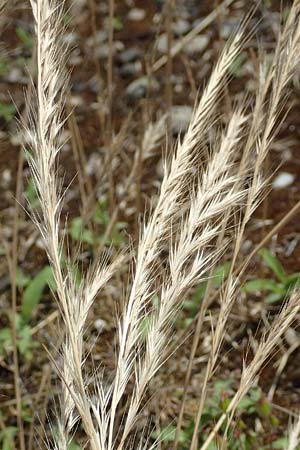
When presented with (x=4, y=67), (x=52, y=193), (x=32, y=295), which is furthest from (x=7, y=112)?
(x=52, y=193)

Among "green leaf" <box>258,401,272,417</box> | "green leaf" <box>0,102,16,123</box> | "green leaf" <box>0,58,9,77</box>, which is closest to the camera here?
"green leaf" <box>258,401,272,417</box>

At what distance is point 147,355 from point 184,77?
205 centimetres

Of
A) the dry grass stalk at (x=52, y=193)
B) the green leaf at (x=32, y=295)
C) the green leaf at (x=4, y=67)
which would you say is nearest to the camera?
the dry grass stalk at (x=52, y=193)

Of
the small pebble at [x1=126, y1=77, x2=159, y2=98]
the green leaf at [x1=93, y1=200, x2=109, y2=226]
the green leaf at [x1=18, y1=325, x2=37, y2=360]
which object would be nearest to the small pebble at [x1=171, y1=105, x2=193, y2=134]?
the small pebble at [x1=126, y1=77, x2=159, y2=98]

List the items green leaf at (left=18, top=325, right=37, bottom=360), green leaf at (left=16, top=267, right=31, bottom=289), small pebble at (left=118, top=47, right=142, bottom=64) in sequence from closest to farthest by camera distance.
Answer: green leaf at (left=18, top=325, right=37, bottom=360) → green leaf at (left=16, top=267, right=31, bottom=289) → small pebble at (left=118, top=47, right=142, bottom=64)

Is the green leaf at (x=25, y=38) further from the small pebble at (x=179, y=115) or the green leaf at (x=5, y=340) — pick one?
the green leaf at (x=5, y=340)

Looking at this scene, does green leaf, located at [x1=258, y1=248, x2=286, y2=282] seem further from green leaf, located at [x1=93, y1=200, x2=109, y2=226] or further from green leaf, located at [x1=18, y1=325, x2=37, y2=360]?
green leaf, located at [x1=18, y1=325, x2=37, y2=360]

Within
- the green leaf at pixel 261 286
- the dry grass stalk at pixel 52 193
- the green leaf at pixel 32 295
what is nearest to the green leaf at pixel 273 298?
the green leaf at pixel 261 286

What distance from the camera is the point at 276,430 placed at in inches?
71.3

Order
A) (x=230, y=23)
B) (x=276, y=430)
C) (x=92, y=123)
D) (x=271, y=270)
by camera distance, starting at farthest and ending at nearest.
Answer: (x=230, y=23), (x=92, y=123), (x=271, y=270), (x=276, y=430)

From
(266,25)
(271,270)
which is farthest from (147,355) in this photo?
(266,25)

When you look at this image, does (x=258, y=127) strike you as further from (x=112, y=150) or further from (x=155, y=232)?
(x=112, y=150)

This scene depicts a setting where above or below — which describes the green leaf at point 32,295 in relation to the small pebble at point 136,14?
below

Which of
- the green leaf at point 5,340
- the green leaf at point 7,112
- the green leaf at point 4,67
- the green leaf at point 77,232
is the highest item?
the green leaf at point 4,67
